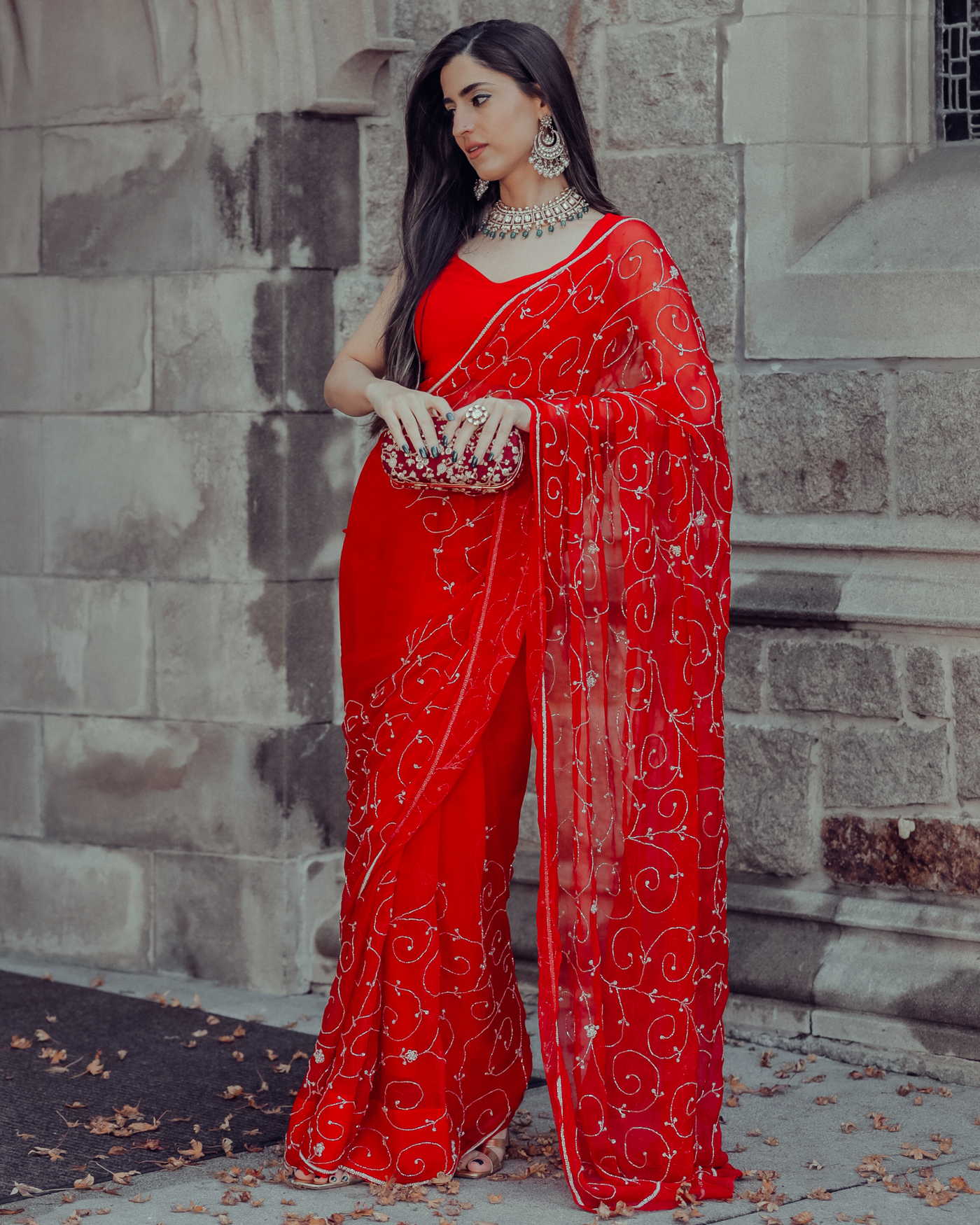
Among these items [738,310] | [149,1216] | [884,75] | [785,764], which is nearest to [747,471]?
[738,310]

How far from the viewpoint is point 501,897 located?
3221 millimetres

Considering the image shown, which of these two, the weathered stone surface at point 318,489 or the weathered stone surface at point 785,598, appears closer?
the weathered stone surface at point 785,598

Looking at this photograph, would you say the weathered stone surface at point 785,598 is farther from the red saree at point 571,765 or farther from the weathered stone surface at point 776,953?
the red saree at point 571,765

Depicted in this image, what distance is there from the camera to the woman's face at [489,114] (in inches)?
121

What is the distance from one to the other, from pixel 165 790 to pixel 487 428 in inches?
74.3

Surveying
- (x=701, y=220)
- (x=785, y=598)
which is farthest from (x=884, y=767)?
(x=701, y=220)

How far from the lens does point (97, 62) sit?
4.54m

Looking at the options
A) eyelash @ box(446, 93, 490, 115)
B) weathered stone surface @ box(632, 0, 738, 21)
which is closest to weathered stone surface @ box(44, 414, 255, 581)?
weathered stone surface @ box(632, 0, 738, 21)

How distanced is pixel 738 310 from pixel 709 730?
1286 mm

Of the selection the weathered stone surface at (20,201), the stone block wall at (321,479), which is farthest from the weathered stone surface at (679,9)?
the weathered stone surface at (20,201)

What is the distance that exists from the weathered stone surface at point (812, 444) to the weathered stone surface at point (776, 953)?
0.85 metres

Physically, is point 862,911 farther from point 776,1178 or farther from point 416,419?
point 416,419

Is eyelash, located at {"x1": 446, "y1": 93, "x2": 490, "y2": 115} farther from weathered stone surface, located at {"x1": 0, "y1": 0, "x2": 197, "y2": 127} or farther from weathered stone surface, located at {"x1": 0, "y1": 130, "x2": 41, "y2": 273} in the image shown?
weathered stone surface, located at {"x1": 0, "y1": 130, "x2": 41, "y2": 273}

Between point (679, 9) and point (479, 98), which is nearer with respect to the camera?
point (479, 98)
